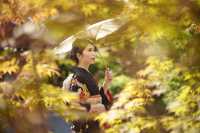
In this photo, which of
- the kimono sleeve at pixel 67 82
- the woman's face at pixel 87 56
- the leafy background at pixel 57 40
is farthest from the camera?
the woman's face at pixel 87 56

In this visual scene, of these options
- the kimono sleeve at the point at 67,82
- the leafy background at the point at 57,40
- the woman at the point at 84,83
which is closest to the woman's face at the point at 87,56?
the woman at the point at 84,83

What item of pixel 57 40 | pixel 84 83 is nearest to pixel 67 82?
pixel 84 83

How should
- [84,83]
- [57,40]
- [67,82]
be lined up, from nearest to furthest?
1. [57,40]
2. [67,82]
3. [84,83]

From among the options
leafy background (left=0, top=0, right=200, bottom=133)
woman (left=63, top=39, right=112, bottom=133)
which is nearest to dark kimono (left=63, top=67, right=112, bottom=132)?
woman (left=63, top=39, right=112, bottom=133)

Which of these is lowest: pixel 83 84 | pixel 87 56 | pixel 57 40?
pixel 83 84

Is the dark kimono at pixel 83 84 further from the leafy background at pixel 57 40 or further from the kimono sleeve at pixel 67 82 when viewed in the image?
the leafy background at pixel 57 40

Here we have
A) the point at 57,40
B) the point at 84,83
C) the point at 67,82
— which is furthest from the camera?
the point at 84,83

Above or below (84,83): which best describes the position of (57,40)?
above

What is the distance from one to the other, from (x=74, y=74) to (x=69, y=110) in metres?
0.77

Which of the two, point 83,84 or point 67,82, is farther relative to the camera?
point 83,84

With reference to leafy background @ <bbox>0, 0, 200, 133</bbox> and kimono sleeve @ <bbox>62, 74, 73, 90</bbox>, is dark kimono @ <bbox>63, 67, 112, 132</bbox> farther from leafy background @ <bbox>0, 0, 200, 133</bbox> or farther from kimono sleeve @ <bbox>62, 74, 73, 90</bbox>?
leafy background @ <bbox>0, 0, 200, 133</bbox>

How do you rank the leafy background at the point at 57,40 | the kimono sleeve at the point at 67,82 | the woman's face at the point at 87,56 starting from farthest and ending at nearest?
the woman's face at the point at 87,56
the kimono sleeve at the point at 67,82
the leafy background at the point at 57,40

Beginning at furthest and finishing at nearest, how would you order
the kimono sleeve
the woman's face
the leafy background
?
the woman's face
the kimono sleeve
the leafy background

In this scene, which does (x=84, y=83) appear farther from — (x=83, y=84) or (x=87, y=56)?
(x=87, y=56)
